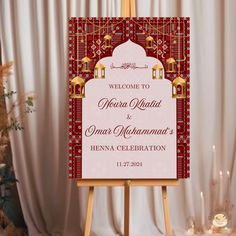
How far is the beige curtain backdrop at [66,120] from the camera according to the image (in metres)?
3.54

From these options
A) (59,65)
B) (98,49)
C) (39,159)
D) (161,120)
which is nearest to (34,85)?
(59,65)

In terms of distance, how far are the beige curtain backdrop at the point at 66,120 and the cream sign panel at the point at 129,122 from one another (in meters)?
0.70

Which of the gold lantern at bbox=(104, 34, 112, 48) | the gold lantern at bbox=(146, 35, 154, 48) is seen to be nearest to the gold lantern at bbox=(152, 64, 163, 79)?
the gold lantern at bbox=(146, 35, 154, 48)

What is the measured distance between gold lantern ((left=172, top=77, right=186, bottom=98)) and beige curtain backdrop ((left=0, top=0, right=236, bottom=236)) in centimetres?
73

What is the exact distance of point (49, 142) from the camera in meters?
3.60

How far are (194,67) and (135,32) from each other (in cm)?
85

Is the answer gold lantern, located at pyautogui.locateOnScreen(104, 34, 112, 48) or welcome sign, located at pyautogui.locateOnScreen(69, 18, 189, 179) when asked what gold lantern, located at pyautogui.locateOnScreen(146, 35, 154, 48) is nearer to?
welcome sign, located at pyautogui.locateOnScreen(69, 18, 189, 179)

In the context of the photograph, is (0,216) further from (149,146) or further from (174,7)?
(174,7)

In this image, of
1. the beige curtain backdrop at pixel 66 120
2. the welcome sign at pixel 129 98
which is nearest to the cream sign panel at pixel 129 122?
the welcome sign at pixel 129 98

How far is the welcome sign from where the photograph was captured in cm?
288

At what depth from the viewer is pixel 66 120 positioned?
3576 millimetres

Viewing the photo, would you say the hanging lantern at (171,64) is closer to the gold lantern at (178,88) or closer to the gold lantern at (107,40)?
the gold lantern at (178,88)

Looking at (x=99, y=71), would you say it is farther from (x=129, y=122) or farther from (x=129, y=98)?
(x=129, y=122)

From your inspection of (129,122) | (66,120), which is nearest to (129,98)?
(129,122)
